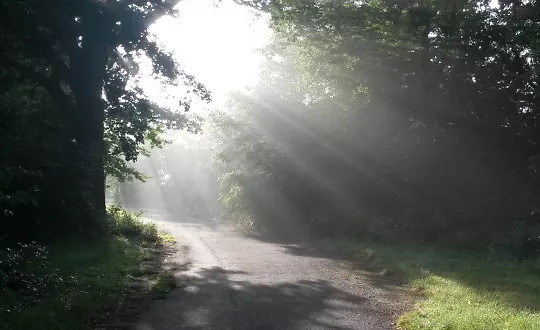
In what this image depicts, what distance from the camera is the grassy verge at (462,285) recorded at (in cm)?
830

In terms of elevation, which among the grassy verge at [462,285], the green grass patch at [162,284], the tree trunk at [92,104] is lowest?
the green grass patch at [162,284]

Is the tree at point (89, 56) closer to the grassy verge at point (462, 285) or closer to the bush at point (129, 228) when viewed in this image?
the bush at point (129, 228)

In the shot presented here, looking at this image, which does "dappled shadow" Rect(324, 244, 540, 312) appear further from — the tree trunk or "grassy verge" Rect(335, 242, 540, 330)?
the tree trunk

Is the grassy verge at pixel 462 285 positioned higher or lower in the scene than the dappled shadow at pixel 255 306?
higher

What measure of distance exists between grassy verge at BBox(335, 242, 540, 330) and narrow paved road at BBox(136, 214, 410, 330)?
80 cm

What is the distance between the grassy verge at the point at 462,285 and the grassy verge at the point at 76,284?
18.8 ft

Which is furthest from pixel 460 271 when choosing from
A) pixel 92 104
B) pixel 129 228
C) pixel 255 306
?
pixel 129 228

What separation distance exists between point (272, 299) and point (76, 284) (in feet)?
13.9

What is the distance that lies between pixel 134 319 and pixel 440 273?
897 cm

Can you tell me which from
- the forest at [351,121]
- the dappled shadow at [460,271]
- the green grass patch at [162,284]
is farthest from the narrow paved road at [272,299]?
the forest at [351,121]

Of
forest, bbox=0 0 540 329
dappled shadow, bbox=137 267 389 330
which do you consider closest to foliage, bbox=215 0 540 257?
forest, bbox=0 0 540 329

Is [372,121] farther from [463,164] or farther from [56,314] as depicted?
[56,314]

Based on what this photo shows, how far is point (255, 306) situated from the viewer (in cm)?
1016

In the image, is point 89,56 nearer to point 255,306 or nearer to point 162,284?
point 162,284
